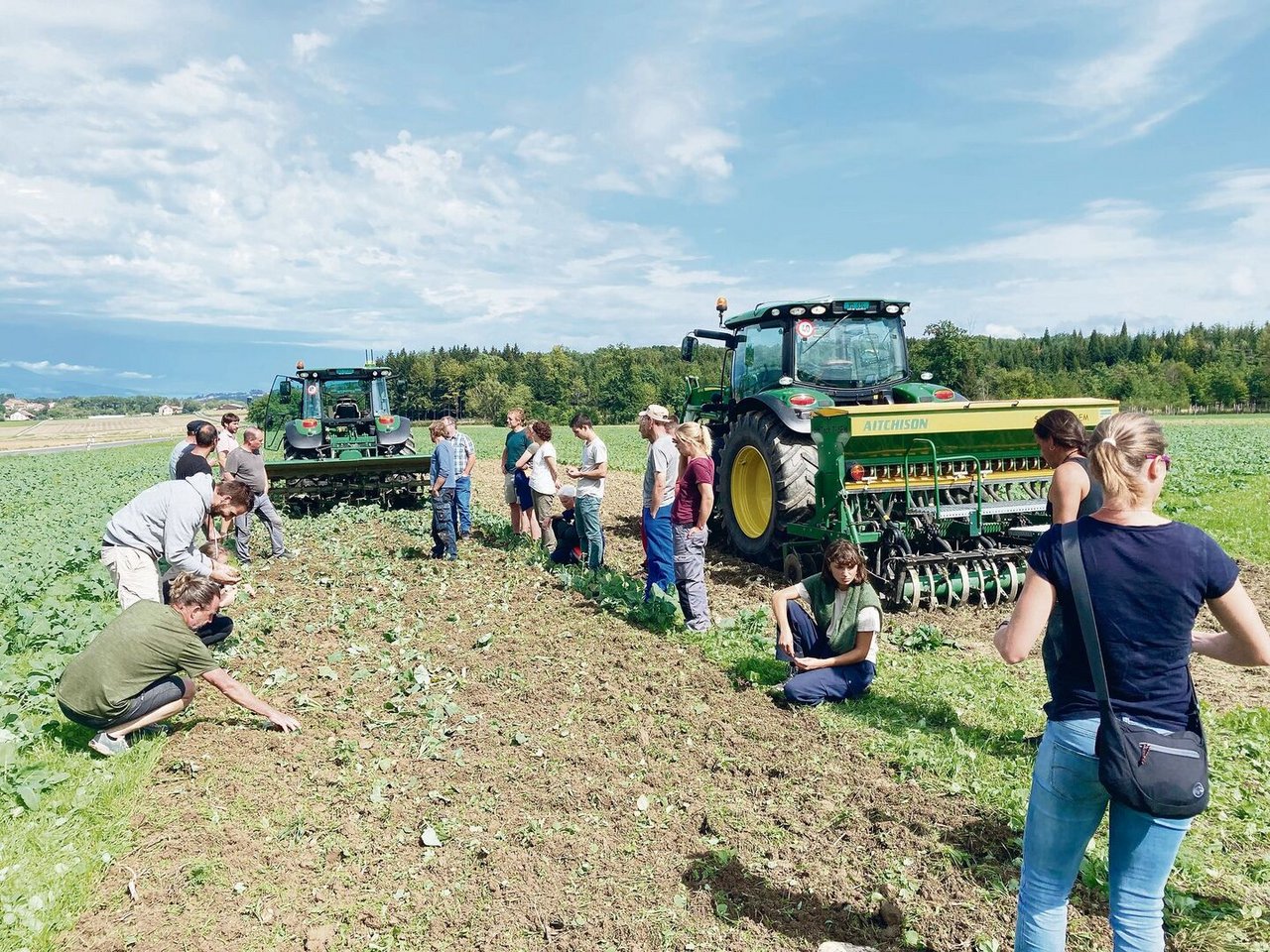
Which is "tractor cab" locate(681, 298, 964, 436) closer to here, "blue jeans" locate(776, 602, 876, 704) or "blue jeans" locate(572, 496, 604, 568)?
"blue jeans" locate(572, 496, 604, 568)

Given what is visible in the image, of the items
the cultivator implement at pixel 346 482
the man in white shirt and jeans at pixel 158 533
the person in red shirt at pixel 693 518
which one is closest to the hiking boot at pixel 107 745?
the man in white shirt and jeans at pixel 158 533

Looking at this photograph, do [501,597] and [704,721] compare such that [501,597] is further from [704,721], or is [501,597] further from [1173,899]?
[1173,899]

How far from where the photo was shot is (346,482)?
13.6 metres

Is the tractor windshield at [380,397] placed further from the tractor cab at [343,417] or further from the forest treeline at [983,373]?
the forest treeline at [983,373]

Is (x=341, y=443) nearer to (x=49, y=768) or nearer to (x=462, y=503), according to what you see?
(x=462, y=503)

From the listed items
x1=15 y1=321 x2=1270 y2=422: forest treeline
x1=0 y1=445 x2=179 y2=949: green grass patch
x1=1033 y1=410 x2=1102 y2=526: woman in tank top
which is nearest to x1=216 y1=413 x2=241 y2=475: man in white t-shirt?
x1=0 y1=445 x2=179 y2=949: green grass patch

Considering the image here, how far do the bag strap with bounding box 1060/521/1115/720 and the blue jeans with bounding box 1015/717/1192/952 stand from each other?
0.10 m

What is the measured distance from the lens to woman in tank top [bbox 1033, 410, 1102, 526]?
12.8ft

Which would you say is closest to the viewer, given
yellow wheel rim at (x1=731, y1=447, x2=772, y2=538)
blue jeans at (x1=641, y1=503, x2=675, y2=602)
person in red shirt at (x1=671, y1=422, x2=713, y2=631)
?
person in red shirt at (x1=671, y1=422, x2=713, y2=631)

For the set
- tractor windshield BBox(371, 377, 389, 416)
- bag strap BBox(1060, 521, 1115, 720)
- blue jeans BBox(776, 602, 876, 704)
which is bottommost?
blue jeans BBox(776, 602, 876, 704)

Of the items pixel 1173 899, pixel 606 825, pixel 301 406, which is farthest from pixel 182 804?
pixel 301 406

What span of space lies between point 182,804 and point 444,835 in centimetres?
143

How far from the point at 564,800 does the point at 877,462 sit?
14.9ft

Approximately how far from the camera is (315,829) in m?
3.87
